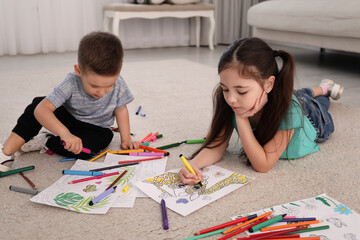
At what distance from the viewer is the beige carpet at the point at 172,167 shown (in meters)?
0.90

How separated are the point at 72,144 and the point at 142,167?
0.23 metres

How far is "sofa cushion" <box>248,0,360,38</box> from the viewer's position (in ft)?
7.74

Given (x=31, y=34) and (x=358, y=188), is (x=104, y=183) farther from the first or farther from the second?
(x=31, y=34)

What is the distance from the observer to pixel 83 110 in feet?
4.32

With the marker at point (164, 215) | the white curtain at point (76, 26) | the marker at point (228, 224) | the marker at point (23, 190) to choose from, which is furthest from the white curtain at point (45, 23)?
the marker at point (228, 224)

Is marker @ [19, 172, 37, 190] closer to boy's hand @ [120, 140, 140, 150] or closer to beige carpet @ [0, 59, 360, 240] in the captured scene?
beige carpet @ [0, 59, 360, 240]

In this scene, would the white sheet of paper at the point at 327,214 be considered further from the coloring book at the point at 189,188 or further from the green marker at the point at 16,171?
the green marker at the point at 16,171

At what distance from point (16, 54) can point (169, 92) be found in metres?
2.00

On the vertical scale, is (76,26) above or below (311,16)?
below

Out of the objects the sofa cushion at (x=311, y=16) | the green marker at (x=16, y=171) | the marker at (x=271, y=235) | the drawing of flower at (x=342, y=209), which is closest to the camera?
the marker at (x=271, y=235)

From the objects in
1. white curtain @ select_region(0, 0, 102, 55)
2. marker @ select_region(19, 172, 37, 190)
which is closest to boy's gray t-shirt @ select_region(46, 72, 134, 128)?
marker @ select_region(19, 172, 37, 190)

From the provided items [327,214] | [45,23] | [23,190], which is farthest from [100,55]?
[45,23]

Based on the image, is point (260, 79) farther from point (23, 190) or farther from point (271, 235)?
point (23, 190)

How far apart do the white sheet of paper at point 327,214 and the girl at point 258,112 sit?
0.68 ft
